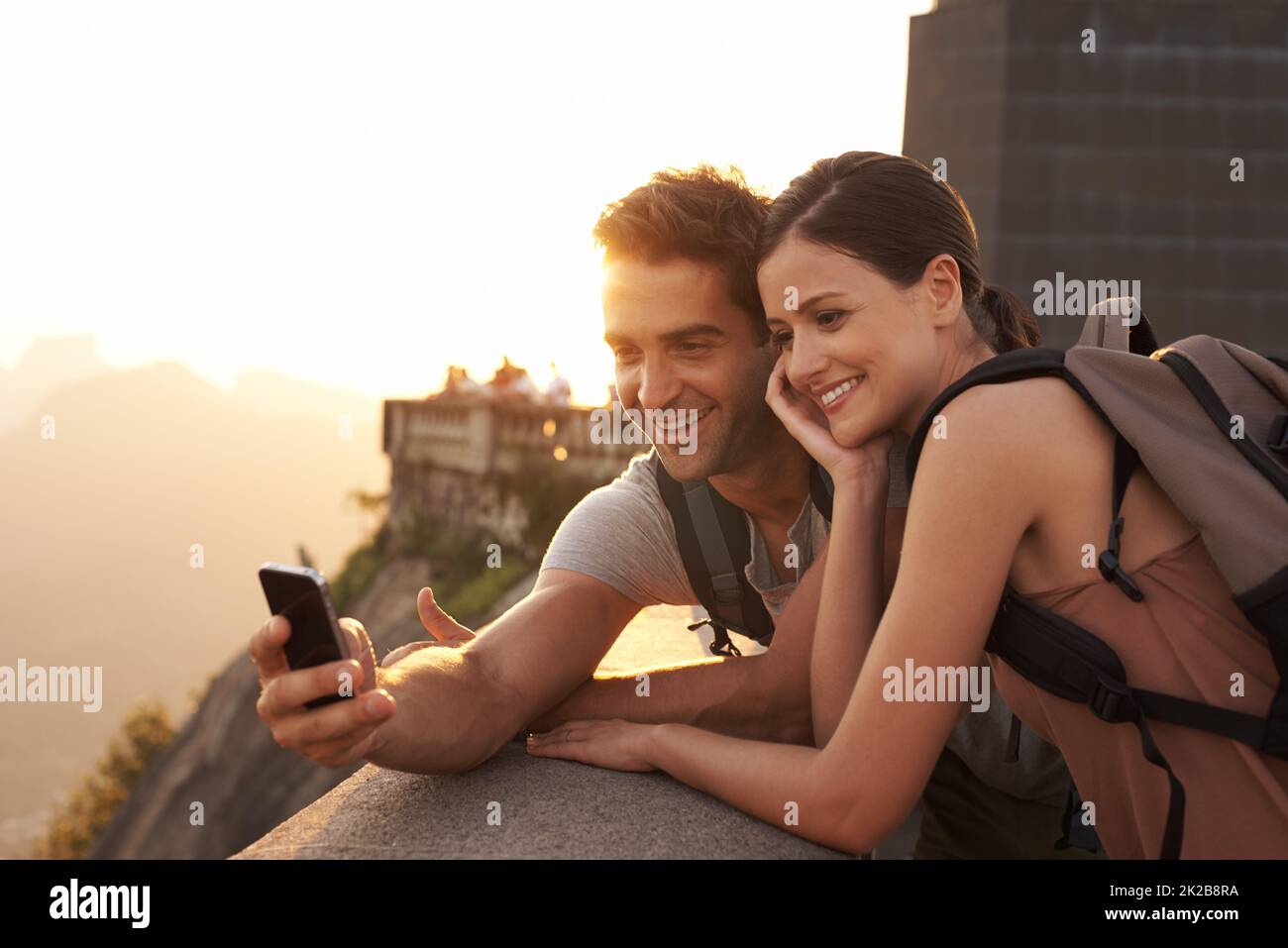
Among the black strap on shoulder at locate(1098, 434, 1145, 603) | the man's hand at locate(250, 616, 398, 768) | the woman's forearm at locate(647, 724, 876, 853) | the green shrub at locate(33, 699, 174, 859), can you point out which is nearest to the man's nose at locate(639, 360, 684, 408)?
the woman's forearm at locate(647, 724, 876, 853)

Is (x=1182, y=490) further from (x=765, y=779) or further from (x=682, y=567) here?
(x=682, y=567)

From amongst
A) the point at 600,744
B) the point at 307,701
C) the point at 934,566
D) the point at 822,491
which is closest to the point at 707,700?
the point at 600,744

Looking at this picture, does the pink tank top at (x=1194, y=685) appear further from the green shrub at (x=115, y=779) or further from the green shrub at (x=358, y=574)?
the green shrub at (x=115, y=779)

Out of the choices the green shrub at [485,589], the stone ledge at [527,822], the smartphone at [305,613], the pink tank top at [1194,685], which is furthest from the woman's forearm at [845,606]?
the green shrub at [485,589]

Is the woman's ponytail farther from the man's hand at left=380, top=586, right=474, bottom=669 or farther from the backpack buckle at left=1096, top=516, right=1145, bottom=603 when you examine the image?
the man's hand at left=380, top=586, right=474, bottom=669
